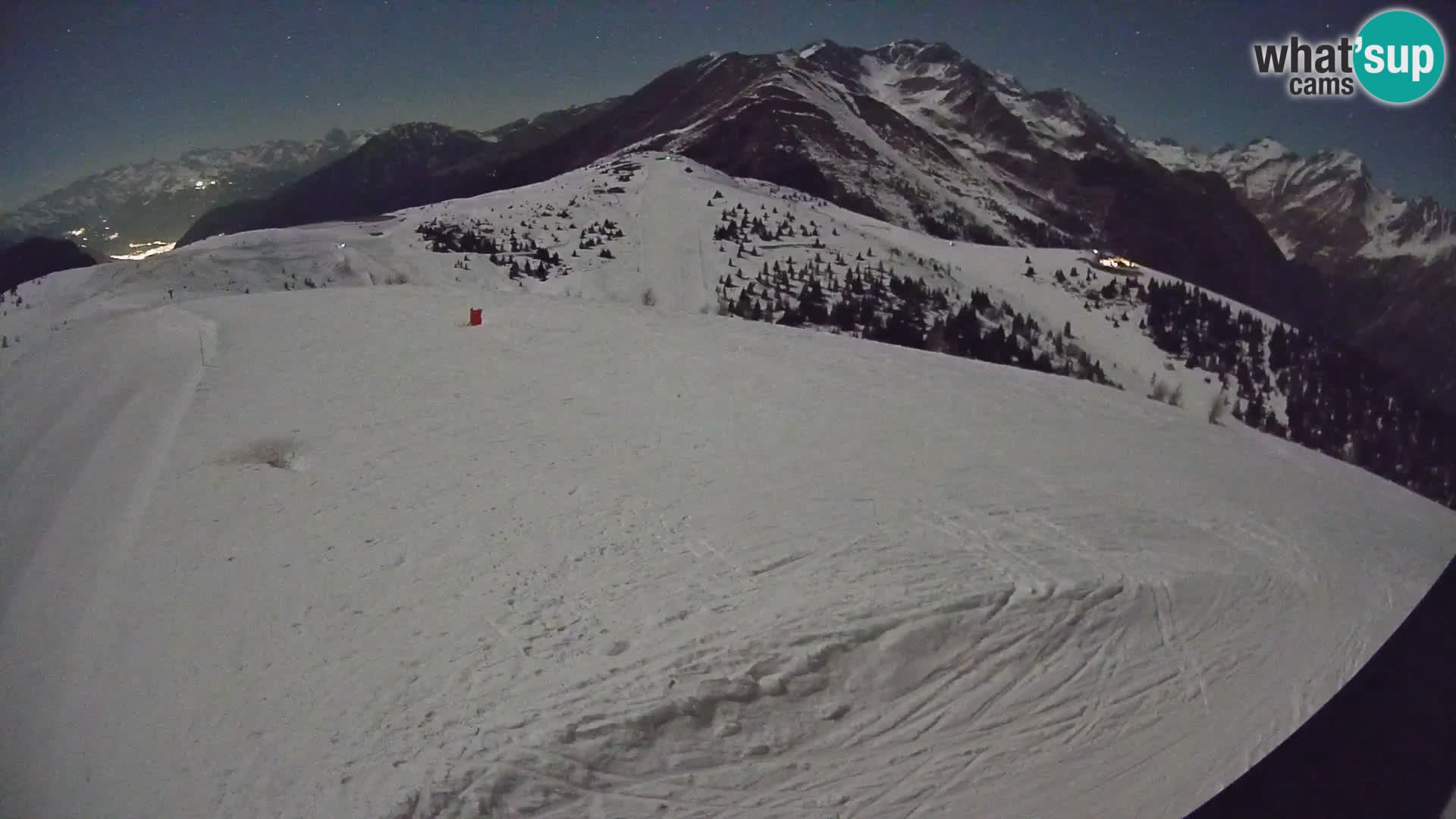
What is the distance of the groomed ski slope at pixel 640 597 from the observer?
4.57 meters

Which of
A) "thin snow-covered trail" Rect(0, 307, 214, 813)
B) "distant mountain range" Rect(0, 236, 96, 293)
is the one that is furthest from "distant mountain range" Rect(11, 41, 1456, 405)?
"thin snow-covered trail" Rect(0, 307, 214, 813)

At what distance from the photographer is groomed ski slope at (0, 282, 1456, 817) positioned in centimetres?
457

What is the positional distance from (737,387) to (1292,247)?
397 ft

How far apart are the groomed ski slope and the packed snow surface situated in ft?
0.10

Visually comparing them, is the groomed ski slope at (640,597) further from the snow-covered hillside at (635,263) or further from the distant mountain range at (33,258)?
the snow-covered hillside at (635,263)

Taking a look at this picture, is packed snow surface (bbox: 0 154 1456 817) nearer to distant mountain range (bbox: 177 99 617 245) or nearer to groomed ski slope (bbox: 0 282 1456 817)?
groomed ski slope (bbox: 0 282 1456 817)

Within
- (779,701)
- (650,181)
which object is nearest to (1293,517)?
(779,701)

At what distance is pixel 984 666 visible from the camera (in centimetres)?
560

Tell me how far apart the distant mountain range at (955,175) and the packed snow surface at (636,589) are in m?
9.33

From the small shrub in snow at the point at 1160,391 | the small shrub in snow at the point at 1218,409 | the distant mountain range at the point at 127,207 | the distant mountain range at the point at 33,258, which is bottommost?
the small shrub in snow at the point at 1160,391

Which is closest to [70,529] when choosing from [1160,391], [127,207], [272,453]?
[272,453]

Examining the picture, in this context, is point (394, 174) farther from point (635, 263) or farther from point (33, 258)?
point (33, 258)

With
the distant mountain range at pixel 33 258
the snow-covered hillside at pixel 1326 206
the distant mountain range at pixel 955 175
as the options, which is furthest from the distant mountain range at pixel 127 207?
the snow-covered hillside at pixel 1326 206

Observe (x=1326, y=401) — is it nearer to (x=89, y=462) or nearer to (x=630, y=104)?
(x=89, y=462)
